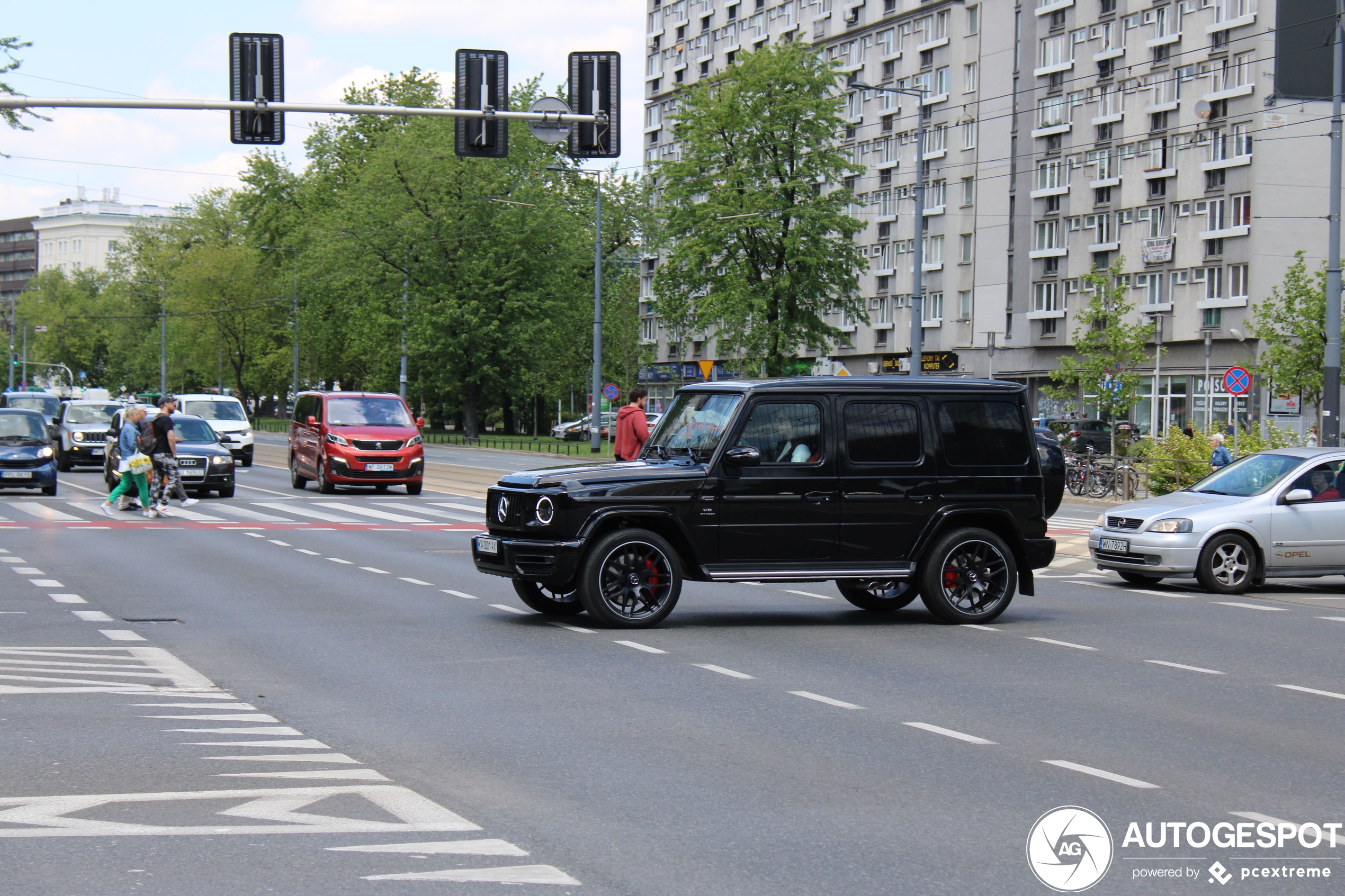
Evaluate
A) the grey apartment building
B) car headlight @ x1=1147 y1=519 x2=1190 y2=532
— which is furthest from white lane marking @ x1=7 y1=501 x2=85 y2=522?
the grey apartment building

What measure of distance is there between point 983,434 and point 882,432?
36.9 inches

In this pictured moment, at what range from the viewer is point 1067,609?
14906 millimetres

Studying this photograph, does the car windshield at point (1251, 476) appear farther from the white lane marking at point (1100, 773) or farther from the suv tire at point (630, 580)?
the white lane marking at point (1100, 773)

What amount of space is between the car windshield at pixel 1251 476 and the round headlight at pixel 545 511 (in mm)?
8271

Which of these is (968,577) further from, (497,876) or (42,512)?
(42,512)

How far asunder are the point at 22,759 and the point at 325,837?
6.93 feet

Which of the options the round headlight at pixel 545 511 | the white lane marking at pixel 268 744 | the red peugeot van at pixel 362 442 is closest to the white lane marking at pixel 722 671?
the round headlight at pixel 545 511

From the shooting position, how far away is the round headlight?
12398 mm

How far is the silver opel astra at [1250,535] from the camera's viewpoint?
54.5 ft

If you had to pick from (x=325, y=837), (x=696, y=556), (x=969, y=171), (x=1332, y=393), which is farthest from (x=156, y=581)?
(x=969, y=171)

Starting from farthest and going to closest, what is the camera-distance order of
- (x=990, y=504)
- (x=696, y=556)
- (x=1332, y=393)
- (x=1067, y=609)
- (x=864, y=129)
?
(x=864, y=129)
(x=1332, y=393)
(x=1067, y=609)
(x=990, y=504)
(x=696, y=556)

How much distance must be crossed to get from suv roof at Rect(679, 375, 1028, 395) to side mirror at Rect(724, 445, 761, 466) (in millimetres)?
524

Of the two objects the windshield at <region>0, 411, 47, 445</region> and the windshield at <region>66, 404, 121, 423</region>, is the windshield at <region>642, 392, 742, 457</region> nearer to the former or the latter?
the windshield at <region>0, 411, 47, 445</region>

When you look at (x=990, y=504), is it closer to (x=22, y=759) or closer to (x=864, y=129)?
(x=22, y=759)
